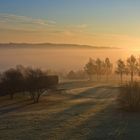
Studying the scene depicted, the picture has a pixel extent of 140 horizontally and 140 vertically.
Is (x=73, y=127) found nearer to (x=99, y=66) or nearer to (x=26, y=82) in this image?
(x=26, y=82)

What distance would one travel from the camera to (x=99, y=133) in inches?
1112

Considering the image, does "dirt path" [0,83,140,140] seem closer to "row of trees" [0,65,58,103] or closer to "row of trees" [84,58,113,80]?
"row of trees" [0,65,58,103]

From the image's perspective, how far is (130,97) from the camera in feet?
146

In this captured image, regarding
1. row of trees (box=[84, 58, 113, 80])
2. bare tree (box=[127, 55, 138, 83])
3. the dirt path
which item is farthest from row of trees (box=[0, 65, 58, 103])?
row of trees (box=[84, 58, 113, 80])

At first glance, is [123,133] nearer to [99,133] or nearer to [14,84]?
[99,133]

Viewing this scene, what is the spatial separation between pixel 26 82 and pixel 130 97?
91.5 ft

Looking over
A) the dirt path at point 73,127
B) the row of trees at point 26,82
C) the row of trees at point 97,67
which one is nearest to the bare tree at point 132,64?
the row of trees at point 97,67

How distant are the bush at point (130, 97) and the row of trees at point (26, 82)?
21.8m

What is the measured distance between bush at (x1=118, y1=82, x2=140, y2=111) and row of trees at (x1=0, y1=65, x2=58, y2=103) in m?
21.8

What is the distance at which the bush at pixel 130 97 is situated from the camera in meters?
44.2

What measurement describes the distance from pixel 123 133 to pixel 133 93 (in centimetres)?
1660

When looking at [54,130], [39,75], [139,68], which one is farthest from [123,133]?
[139,68]

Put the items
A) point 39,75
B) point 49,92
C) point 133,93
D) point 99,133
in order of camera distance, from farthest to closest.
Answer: point 49,92, point 39,75, point 133,93, point 99,133

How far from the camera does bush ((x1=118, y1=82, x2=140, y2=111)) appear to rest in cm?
4419
